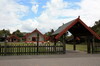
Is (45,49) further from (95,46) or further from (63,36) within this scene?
(95,46)

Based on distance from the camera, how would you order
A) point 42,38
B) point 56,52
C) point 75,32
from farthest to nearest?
point 42,38 → point 75,32 → point 56,52

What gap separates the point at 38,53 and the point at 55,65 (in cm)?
726

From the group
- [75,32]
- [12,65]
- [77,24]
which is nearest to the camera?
[12,65]

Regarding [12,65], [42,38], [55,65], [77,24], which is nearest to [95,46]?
[77,24]

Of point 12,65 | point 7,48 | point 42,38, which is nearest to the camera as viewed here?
point 12,65

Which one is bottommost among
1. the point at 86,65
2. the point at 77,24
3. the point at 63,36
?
the point at 86,65

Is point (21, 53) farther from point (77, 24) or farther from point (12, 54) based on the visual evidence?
point (77, 24)

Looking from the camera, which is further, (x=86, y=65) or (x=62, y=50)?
(x=62, y=50)

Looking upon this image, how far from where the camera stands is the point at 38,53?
59.7 ft

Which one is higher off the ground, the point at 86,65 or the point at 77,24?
the point at 77,24

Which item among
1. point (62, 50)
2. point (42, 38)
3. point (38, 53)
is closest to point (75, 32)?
point (62, 50)

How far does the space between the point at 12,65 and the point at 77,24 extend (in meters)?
11.7

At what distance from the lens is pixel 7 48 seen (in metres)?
17.4

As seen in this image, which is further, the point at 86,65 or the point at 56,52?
the point at 56,52
